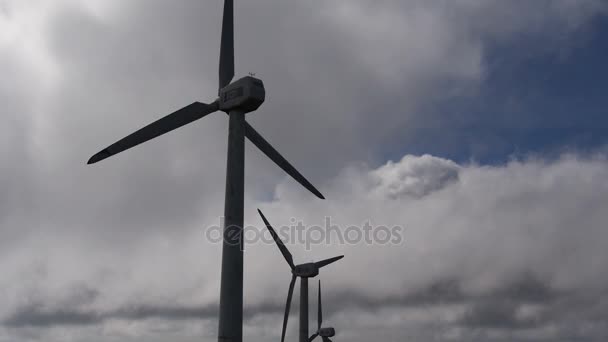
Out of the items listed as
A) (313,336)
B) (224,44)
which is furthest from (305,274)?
(224,44)

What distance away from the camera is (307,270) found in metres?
88.9

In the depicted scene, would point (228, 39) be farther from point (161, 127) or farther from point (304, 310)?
point (304, 310)

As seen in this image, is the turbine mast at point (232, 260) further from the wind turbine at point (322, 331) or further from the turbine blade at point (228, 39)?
the wind turbine at point (322, 331)

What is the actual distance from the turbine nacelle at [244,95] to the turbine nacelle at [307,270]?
176ft

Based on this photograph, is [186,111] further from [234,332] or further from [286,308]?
[286,308]

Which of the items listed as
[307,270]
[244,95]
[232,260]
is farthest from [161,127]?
[307,270]

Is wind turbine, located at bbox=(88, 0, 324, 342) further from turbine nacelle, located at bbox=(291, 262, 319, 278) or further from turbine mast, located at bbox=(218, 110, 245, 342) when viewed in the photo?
→ turbine nacelle, located at bbox=(291, 262, 319, 278)

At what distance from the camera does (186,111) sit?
4047cm

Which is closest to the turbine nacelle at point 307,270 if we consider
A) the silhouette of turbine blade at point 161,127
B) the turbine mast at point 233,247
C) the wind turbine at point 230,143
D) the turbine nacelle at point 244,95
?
the wind turbine at point 230,143

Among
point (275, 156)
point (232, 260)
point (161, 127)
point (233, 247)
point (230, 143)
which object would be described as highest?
point (275, 156)

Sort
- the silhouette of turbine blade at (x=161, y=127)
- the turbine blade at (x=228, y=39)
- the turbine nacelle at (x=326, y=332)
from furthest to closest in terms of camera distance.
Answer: the turbine nacelle at (x=326, y=332) → the turbine blade at (x=228, y=39) → the silhouette of turbine blade at (x=161, y=127)

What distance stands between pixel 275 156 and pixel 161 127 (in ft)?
37.8

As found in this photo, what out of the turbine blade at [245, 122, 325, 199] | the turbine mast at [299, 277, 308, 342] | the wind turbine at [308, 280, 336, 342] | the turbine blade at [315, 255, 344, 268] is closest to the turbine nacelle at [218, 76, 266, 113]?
the turbine blade at [245, 122, 325, 199]

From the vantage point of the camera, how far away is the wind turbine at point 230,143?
112 feet
